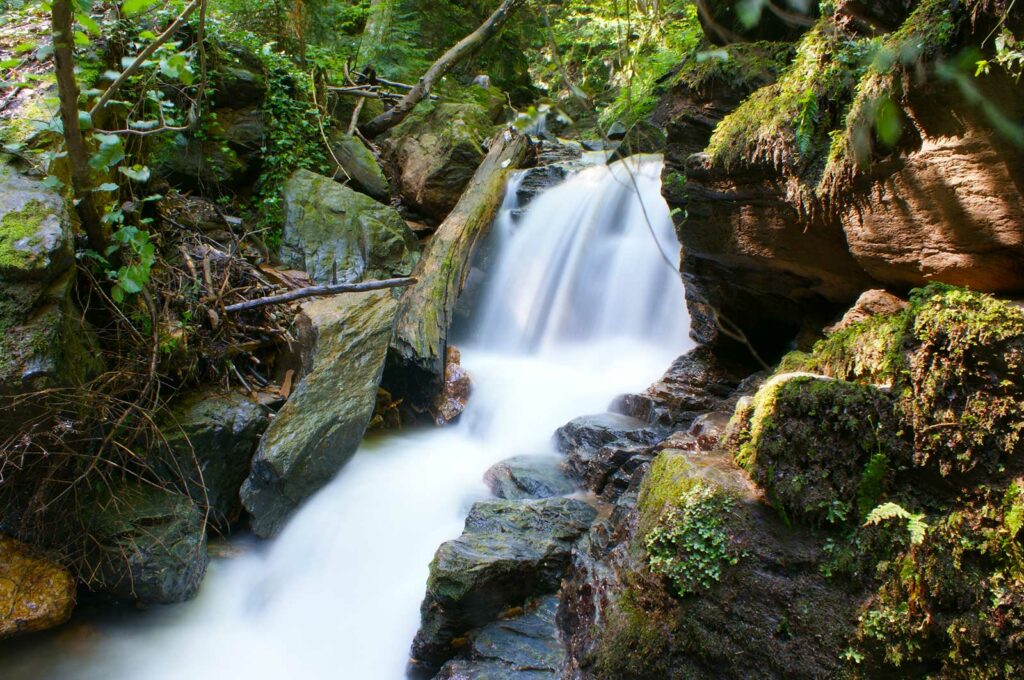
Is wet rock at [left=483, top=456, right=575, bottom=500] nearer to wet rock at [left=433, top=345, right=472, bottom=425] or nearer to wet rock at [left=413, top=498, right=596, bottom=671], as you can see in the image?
wet rock at [left=413, top=498, right=596, bottom=671]

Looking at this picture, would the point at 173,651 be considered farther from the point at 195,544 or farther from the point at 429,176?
the point at 429,176

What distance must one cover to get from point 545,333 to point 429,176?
2.90m

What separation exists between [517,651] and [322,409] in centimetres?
243

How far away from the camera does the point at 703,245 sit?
15.6 ft

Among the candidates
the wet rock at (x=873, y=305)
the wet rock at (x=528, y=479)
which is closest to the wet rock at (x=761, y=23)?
the wet rock at (x=873, y=305)

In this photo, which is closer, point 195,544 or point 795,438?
point 795,438

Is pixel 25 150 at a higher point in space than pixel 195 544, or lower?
higher

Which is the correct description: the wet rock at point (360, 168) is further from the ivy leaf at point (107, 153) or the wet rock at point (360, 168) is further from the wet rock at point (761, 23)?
the ivy leaf at point (107, 153)

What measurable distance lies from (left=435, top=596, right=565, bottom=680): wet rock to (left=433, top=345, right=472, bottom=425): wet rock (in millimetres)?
2627

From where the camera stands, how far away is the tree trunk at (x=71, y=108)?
2838mm

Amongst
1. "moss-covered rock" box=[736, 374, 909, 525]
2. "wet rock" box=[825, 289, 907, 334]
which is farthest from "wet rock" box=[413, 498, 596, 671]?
"wet rock" box=[825, 289, 907, 334]

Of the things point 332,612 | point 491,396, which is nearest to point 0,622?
point 332,612

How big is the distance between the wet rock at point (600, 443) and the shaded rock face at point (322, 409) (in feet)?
5.54

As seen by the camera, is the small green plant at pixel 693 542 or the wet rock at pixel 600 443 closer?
the small green plant at pixel 693 542
